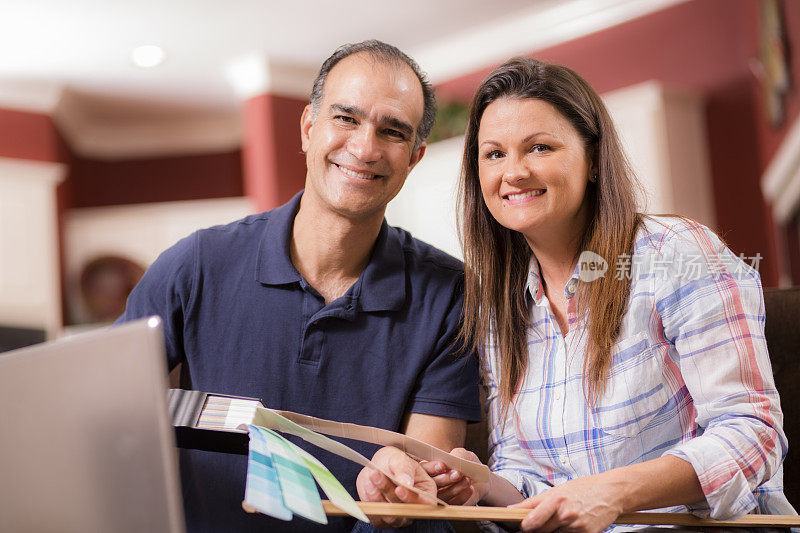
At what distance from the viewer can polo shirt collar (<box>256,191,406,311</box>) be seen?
1.54 meters

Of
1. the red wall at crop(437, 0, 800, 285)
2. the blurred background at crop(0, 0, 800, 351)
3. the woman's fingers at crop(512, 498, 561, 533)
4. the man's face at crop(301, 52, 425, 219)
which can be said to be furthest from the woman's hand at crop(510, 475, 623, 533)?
the red wall at crop(437, 0, 800, 285)

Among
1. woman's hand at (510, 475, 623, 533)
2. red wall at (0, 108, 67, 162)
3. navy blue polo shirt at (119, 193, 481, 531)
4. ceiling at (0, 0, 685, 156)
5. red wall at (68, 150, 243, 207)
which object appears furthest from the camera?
red wall at (68, 150, 243, 207)

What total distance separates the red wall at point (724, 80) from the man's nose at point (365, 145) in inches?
121

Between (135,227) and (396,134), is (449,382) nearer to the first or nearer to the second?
(396,134)

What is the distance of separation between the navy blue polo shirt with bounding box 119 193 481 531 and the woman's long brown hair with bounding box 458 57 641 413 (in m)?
0.09

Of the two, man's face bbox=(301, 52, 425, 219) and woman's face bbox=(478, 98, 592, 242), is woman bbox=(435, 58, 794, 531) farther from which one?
man's face bbox=(301, 52, 425, 219)

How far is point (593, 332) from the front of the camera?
1.30 meters

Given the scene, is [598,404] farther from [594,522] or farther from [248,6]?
[248,6]

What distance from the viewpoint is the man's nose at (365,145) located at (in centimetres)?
157

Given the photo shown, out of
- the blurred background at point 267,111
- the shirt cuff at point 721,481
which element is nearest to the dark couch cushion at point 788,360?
the shirt cuff at point 721,481

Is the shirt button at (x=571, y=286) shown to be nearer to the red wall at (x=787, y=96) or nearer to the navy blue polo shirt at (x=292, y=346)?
the navy blue polo shirt at (x=292, y=346)

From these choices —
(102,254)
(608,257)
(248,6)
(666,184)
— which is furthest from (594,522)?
(102,254)

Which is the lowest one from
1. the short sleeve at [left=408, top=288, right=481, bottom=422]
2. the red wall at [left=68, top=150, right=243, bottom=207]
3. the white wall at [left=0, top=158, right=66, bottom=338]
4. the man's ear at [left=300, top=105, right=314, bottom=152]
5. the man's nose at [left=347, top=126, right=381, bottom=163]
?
the short sleeve at [left=408, top=288, right=481, bottom=422]

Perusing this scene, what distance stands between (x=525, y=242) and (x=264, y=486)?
0.84 metres
